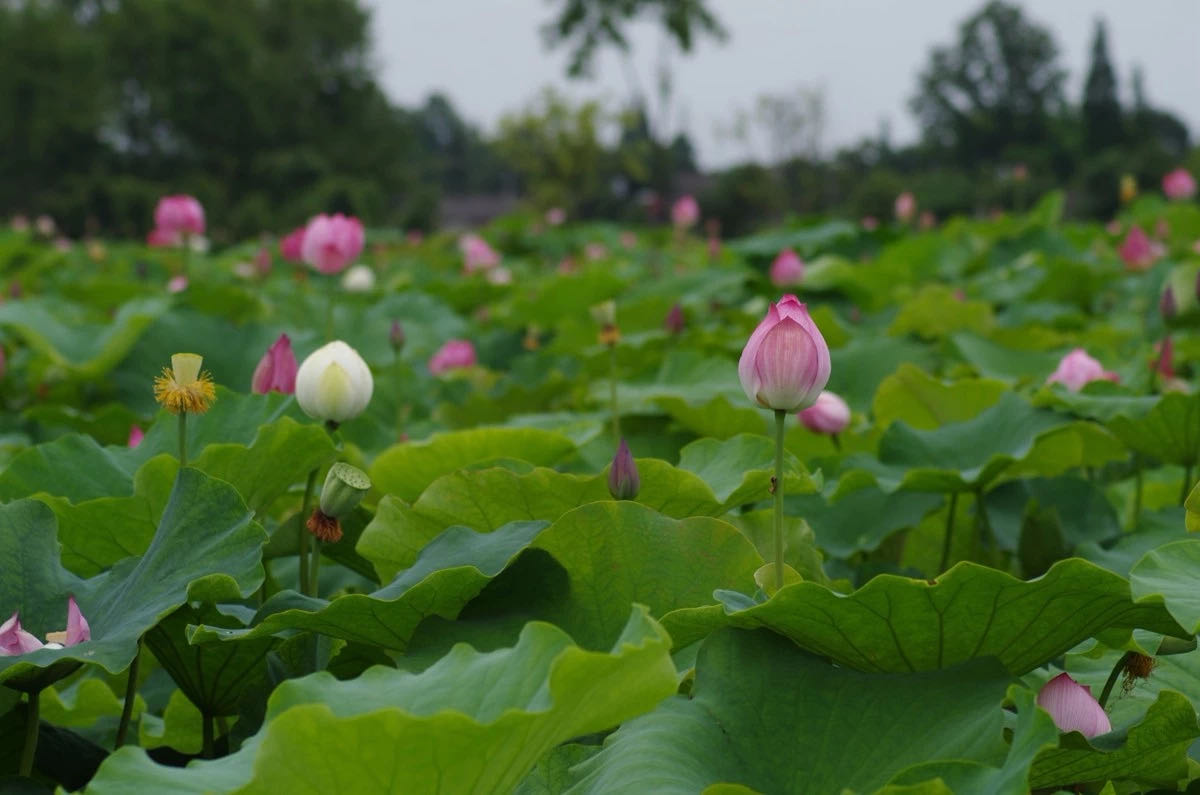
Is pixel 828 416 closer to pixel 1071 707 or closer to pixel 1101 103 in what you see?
pixel 1071 707

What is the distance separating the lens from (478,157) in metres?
66.1

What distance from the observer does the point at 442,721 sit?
61 cm

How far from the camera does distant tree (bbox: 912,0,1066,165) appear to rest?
50850 mm

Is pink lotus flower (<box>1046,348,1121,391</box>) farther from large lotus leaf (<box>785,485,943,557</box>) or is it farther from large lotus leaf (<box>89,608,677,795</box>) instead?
large lotus leaf (<box>89,608,677,795</box>)

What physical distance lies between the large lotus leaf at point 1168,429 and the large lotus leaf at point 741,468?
1.60 ft

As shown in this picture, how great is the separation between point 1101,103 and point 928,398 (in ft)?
128

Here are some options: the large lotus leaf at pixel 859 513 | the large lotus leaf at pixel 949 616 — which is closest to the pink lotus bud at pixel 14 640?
the large lotus leaf at pixel 949 616

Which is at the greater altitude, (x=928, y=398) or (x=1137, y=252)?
(x=1137, y=252)

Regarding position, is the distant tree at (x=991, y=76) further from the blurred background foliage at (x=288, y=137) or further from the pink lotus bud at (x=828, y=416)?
the pink lotus bud at (x=828, y=416)

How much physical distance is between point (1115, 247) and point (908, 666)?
429cm

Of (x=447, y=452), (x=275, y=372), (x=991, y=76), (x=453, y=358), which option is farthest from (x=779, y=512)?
(x=991, y=76)

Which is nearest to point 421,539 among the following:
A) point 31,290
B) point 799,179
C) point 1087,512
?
point 1087,512

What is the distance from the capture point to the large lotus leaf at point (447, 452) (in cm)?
143

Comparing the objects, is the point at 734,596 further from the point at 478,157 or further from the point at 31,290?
the point at 478,157
